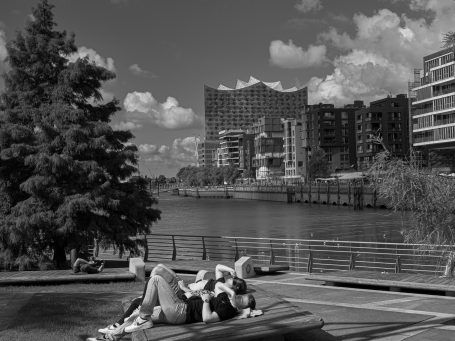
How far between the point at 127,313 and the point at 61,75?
15.1 m

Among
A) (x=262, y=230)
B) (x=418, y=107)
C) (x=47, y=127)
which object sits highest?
(x=418, y=107)

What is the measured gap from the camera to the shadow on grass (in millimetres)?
8586

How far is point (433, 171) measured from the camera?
12.4 m

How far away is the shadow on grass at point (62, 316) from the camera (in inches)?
338

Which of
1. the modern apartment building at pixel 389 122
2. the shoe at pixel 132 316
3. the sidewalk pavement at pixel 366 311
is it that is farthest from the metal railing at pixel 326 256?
the modern apartment building at pixel 389 122

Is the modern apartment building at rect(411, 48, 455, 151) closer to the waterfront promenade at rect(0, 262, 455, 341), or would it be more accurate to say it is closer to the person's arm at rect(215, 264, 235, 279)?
the waterfront promenade at rect(0, 262, 455, 341)

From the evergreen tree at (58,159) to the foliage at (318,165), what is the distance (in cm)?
12587

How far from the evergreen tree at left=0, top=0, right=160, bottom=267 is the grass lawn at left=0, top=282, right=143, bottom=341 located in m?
5.14

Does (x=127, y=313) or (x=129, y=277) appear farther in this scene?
(x=129, y=277)

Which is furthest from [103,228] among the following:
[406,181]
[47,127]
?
[406,181]

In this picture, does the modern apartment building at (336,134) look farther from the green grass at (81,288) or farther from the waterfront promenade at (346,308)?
the waterfront promenade at (346,308)

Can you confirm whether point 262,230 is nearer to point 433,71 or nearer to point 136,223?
point 136,223

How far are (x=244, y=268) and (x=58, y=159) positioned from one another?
24.7ft

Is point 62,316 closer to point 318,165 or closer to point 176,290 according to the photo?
point 176,290
